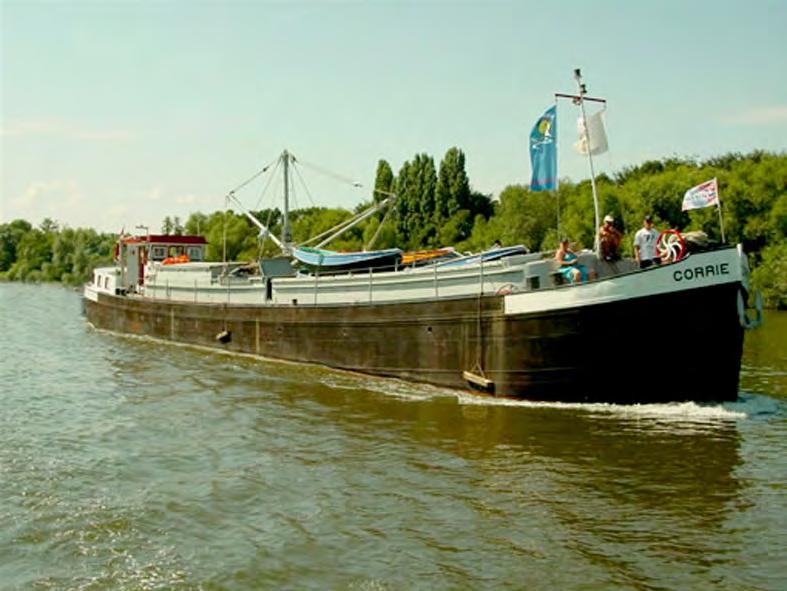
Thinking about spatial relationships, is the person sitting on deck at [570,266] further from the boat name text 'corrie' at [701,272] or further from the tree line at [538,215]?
the tree line at [538,215]

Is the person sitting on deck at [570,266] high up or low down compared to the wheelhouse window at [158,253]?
down

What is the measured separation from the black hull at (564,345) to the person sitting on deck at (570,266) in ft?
3.56

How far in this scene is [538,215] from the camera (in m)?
65.1

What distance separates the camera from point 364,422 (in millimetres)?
17031

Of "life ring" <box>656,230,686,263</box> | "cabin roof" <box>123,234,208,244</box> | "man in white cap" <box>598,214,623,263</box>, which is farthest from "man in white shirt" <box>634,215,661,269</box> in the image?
"cabin roof" <box>123,234,208,244</box>

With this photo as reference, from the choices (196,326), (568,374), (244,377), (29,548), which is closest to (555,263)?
(568,374)

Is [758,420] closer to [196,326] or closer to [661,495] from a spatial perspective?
[661,495]

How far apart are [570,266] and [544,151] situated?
331 centimetres

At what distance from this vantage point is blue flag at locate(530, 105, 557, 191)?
65.3 ft

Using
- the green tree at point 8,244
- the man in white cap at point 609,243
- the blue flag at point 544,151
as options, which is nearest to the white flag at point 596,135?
the blue flag at point 544,151

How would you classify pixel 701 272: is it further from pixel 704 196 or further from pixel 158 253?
pixel 158 253

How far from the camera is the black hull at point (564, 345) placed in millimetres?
16828

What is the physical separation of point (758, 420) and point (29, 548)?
13622mm

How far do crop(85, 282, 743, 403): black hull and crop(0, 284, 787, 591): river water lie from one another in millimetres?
322
